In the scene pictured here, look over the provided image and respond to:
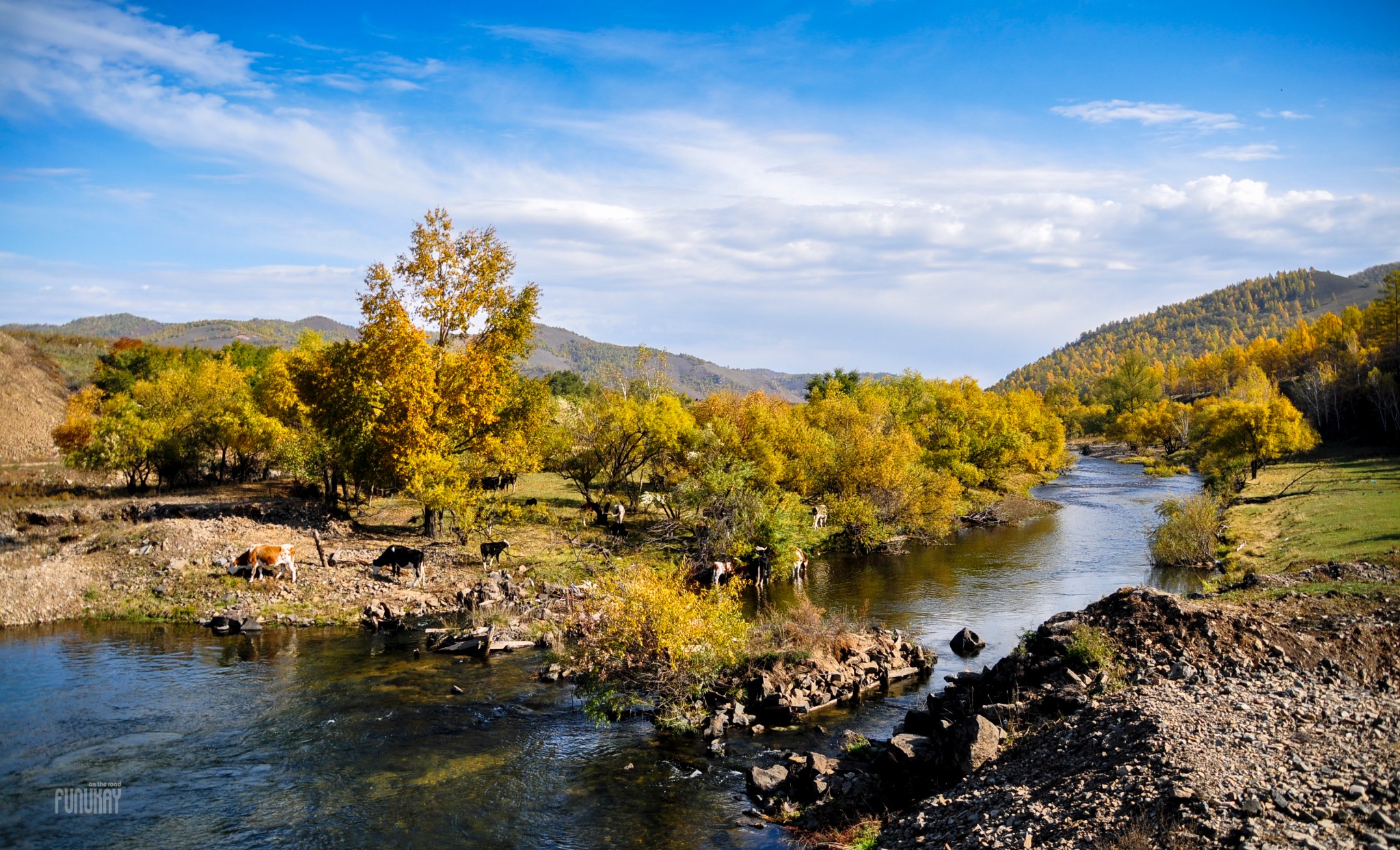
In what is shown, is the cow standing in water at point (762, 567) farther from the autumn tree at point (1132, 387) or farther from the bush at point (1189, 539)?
the autumn tree at point (1132, 387)

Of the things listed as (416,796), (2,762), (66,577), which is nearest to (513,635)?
(416,796)

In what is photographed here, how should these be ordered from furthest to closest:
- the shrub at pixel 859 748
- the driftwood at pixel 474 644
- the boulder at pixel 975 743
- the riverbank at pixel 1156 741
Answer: the driftwood at pixel 474 644 → the shrub at pixel 859 748 → the boulder at pixel 975 743 → the riverbank at pixel 1156 741

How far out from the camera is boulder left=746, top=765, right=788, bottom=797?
15.6 metres

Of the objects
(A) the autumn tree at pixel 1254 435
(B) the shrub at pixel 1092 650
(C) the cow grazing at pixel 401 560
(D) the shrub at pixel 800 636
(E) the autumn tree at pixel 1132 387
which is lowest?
(D) the shrub at pixel 800 636

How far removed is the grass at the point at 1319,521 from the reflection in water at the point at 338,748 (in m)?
11.8

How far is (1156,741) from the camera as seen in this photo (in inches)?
504

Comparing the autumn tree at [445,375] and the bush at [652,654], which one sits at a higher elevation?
the autumn tree at [445,375]

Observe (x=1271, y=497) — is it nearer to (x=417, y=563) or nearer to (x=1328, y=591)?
(x=1328, y=591)

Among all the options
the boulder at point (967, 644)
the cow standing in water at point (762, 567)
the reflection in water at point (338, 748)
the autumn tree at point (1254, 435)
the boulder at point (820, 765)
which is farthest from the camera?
the autumn tree at point (1254, 435)

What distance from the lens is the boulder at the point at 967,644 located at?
81.6 ft

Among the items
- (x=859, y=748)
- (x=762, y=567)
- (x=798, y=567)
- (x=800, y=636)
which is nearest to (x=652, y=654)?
(x=800, y=636)

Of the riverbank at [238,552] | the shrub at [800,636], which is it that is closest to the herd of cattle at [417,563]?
the riverbank at [238,552]

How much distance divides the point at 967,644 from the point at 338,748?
18899 mm

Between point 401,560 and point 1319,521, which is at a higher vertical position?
point 1319,521
